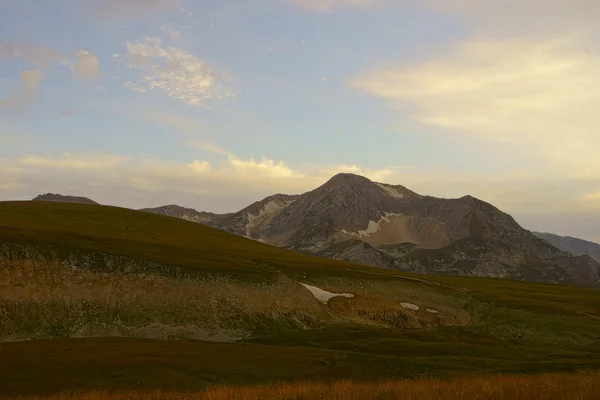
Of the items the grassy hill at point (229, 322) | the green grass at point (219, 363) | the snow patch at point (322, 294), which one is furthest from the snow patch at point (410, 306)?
the green grass at point (219, 363)

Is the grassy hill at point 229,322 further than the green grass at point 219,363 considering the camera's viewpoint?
Yes

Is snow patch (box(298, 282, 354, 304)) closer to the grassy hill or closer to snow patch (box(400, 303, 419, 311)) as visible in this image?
the grassy hill

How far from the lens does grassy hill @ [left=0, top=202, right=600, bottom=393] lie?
3772 cm

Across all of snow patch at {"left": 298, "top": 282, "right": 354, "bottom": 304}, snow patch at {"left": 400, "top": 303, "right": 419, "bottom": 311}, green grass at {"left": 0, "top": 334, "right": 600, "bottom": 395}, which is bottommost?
green grass at {"left": 0, "top": 334, "right": 600, "bottom": 395}

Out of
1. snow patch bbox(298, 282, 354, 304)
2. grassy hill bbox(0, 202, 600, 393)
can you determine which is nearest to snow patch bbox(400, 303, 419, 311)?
grassy hill bbox(0, 202, 600, 393)

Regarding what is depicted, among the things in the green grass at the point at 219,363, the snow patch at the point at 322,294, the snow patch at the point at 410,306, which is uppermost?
the snow patch at the point at 322,294

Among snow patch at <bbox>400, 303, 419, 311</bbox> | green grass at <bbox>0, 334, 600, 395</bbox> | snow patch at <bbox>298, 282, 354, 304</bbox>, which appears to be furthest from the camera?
snow patch at <bbox>400, 303, 419, 311</bbox>

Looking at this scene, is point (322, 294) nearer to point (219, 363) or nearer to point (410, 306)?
point (410, 306)

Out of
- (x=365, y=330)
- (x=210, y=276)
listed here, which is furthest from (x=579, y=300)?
(x=210, y=276)

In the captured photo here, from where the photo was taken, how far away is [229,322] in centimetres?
6316

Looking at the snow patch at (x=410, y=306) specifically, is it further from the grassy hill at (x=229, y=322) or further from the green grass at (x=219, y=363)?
the green grass at (x=219, y=363)

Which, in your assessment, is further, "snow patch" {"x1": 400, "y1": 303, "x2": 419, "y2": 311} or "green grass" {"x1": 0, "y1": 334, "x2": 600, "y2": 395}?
"snow patch" {"x1": 400, "y1": 303, "x2": 419, "y2": 311}

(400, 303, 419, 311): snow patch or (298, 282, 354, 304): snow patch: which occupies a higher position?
(298, 282, 354, 304): snow patch

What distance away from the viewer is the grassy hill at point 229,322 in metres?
37.7
